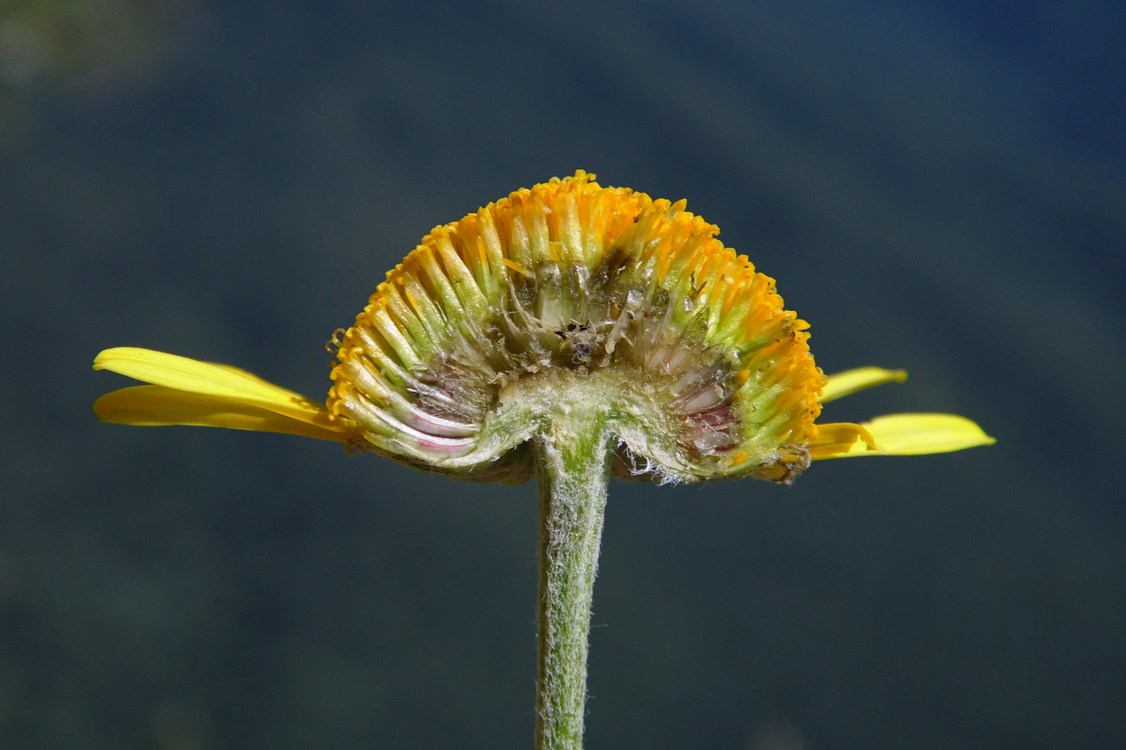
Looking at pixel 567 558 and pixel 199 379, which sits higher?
pixel 199 379

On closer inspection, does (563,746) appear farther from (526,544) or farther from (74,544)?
(74,544)

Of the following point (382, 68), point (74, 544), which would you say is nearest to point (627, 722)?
point (74, 544)

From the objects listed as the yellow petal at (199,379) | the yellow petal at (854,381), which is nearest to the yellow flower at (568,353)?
the yellow petal at (199,379)

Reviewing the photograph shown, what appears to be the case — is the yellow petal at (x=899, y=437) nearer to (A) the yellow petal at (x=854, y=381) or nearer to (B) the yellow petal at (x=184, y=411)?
(A) the yellow petal at (x=854, y=381)

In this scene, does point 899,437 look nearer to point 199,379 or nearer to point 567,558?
point 567,558

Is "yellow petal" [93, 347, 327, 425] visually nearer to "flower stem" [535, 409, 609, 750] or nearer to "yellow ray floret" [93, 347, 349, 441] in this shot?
"yellow ray floret" [93, 347, 349, 441]

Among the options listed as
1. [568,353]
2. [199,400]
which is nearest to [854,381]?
[568,353]

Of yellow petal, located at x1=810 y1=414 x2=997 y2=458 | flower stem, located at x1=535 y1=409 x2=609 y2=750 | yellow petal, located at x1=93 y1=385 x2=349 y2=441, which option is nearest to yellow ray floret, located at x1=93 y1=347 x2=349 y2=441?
yellow petal, located at x1=93 y1=385 x2=349 y2=441
